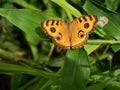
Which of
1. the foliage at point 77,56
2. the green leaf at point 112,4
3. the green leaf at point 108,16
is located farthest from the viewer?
the green leaf at point 112,4

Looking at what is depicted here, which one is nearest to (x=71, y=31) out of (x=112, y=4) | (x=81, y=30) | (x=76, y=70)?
(x=81, y=30)

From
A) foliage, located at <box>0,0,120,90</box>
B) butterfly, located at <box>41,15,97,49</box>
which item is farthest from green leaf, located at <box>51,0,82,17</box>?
butterfly, located at <box>41,15,97,49</box>

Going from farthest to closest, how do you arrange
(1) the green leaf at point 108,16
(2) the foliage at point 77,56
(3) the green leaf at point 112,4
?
1. (3) the green leaf at point 112,4
2. (1) the green leaf at point 108,16
3. (2) the foliage at point 77,56

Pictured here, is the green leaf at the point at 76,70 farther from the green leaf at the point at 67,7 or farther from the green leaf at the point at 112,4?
the green leaf at the point at 112,4

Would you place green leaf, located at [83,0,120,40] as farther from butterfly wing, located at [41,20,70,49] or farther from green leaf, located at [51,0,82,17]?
butterfly wing, located at [41,20,70,49]

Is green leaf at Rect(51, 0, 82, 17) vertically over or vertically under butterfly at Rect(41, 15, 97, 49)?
over

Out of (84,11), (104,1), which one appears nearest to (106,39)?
(84,11)

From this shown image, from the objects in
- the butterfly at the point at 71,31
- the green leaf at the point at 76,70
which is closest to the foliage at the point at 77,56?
the green leaf at the point at 76,70
